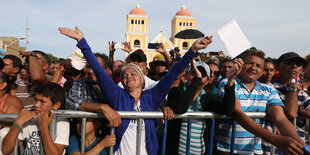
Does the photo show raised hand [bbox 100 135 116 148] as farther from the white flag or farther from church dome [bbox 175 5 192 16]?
church dome [bbox 175 5 192 16]

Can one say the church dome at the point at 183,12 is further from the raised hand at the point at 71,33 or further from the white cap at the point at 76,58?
the raised hand at the point at 71,33

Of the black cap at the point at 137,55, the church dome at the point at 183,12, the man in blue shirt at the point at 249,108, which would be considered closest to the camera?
the man in blue shirt at the point at 249,108

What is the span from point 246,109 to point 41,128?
2.21 m

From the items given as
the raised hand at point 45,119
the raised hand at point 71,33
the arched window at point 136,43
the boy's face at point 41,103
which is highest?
the arched window at point 136,43

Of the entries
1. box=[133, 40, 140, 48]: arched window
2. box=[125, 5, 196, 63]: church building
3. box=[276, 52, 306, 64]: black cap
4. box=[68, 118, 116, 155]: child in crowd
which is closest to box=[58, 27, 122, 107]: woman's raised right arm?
box=[68, 118, 116, 155]: child in crowd

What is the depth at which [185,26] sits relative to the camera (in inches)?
2479

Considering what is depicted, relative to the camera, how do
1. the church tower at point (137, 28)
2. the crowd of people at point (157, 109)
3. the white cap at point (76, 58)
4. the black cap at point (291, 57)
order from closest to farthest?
the crowd of people at point (157, 109), the black cap at point (291, 57), the white cap at point (76, 58), the church tower at point (137, 28)

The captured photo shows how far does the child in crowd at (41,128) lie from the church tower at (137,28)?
5564cm

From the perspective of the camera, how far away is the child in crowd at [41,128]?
1.97 meters

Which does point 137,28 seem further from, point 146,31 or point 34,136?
point 34,136

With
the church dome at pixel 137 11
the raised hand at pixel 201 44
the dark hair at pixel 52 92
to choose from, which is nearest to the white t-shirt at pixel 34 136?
the dark hair at pixel 52 92

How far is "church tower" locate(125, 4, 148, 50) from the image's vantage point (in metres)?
57.6

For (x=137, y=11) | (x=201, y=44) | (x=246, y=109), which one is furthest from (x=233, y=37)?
(x=137, y=11)

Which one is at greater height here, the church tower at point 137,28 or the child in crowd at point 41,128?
the church tower at point 137,28
